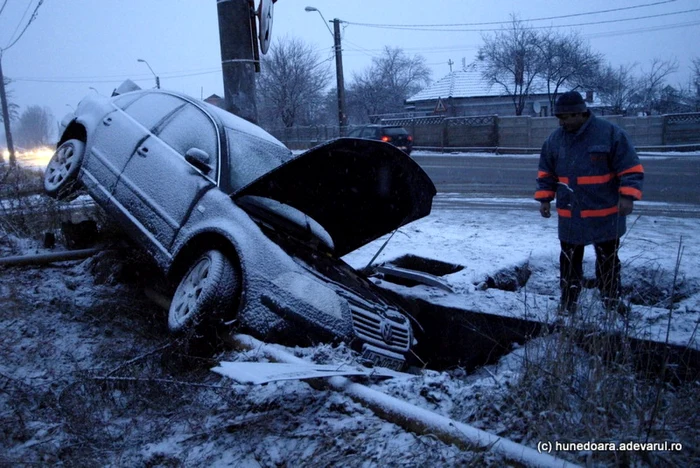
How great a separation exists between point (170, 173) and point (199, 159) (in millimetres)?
375

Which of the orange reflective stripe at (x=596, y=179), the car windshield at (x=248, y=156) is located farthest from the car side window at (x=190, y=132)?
the orange reflective stripe at (x=596, y=179)

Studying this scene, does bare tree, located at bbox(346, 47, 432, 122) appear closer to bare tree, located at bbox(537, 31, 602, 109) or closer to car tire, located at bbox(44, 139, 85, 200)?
bare tree, located at bbox(537, 31, 602, 109)

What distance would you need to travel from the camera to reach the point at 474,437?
2.17m

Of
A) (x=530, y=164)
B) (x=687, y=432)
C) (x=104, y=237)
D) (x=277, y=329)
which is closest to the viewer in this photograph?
(x=687, y=432)

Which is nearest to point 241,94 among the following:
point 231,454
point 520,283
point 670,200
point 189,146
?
point 189,146

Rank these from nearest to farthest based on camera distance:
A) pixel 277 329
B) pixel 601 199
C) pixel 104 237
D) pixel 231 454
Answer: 1. pixel 231 454
2. pixel 277 329
3. pixel 601 199
4. pixel 104 237

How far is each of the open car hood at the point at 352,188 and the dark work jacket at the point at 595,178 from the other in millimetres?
1064

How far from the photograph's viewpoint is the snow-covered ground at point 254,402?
2.21 metres

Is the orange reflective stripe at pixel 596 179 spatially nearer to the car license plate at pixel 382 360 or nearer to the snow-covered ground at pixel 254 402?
the snow-covered ground at pixel 254 402

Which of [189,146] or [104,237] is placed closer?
[189,146]

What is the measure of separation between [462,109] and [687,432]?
142 ft

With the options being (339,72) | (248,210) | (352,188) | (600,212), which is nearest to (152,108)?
(248,210)

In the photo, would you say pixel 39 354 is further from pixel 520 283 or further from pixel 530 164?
pixel 530 164

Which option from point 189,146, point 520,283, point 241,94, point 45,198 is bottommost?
point 520,283
